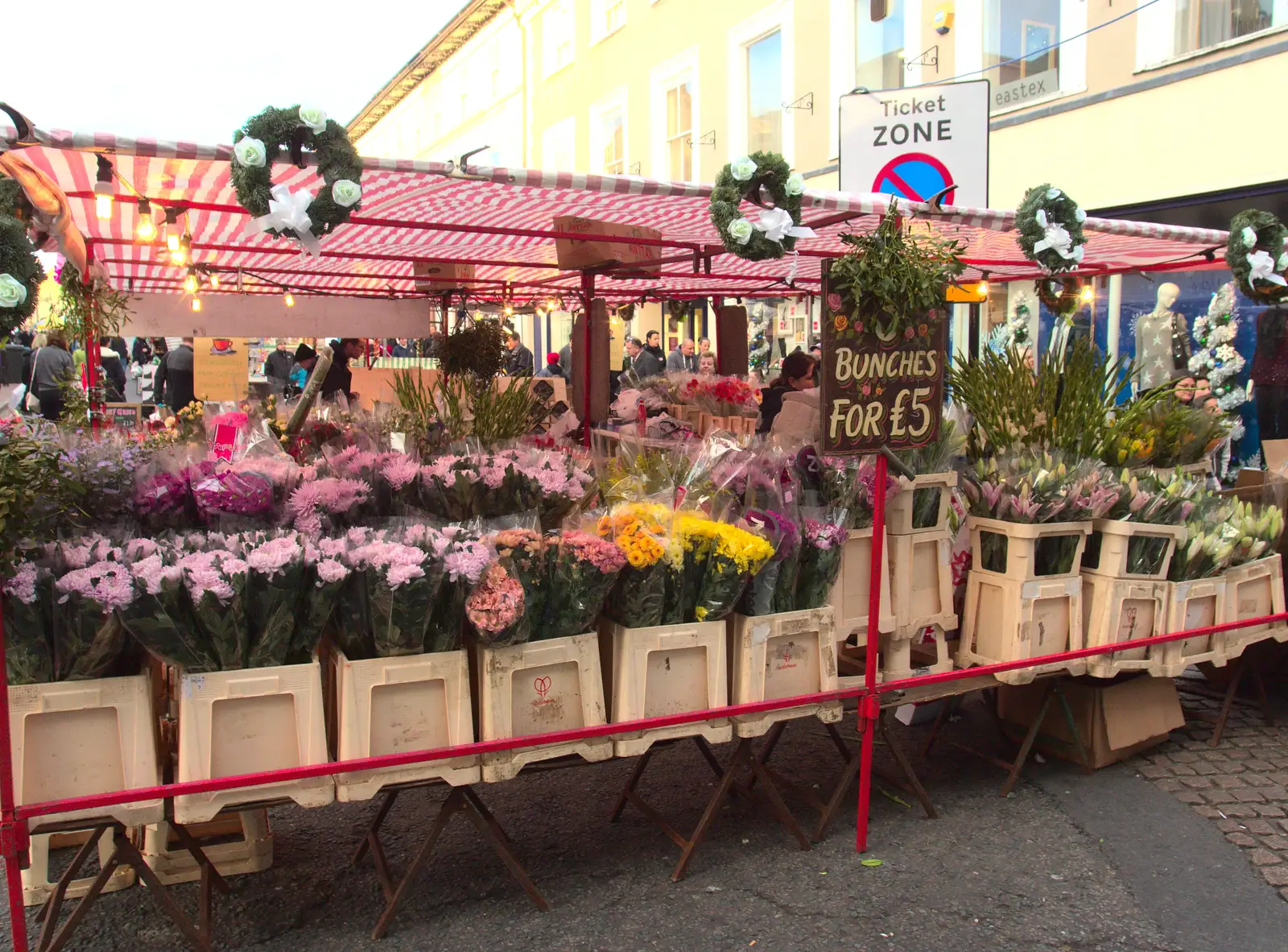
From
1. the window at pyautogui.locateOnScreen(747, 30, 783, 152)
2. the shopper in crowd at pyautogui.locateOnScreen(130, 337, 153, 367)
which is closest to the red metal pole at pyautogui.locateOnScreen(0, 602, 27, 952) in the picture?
the window at pyautogui.locateOnScreen(747, 30, 783, 152)

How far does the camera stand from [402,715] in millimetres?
2898

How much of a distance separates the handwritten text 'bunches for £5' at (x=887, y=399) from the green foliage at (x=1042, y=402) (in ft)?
4.05

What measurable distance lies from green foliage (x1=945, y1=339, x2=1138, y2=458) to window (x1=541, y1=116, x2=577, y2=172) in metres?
Result: 17.5

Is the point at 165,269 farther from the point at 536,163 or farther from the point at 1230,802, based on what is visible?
the point at 536,163

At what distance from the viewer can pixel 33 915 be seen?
3158 millimetres

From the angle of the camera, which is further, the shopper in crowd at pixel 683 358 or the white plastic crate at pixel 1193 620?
the shopper in crowd at pixel 683 358

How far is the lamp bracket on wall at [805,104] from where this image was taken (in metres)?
13.9

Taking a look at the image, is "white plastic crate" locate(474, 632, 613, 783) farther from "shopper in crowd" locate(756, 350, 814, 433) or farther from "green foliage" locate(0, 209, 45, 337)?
"shopper in crowd" locate(756, 350, 814, 433)

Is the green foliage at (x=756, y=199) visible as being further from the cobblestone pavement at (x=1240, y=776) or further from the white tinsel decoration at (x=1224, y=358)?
the white tinsel decoration at (x=1224, y=358)

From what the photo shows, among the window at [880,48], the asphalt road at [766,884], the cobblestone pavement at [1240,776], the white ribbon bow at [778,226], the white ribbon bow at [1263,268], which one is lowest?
the cobblestone pavement at [1240,776]

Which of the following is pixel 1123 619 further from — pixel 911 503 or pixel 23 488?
pixel 23 488

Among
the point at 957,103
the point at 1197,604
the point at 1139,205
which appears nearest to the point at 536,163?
the point at 1139,205

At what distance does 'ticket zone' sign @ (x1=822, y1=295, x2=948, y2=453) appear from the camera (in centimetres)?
322

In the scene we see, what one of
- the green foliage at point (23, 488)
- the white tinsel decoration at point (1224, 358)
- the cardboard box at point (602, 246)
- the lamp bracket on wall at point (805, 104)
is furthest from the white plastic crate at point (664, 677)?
the lamp bracket on wall at point (805, 104)
